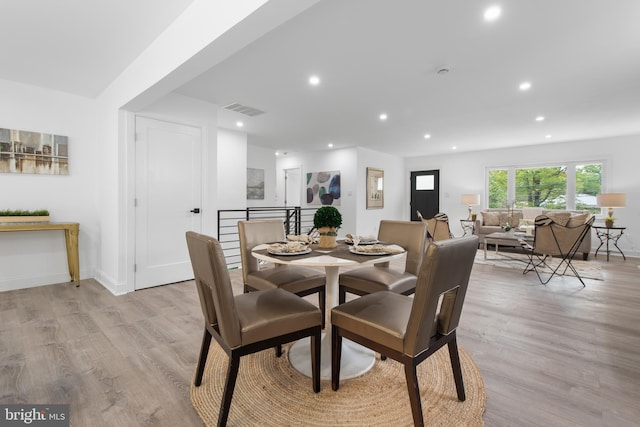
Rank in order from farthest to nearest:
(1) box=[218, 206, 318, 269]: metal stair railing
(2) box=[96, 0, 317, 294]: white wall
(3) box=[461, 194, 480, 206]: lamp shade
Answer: (3) box=[461, 194, 480, 206]: lamp shade < (1) box=[218, 206, 318, 269]: metal stair railing < (2) box=[96, 0, 317, 294]: white wall

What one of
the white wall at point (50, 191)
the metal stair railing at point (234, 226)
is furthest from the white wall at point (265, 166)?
the white wall at point (50, 191)

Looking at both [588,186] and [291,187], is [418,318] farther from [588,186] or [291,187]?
[291,187]

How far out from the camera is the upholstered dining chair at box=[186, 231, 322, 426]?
1.41 m

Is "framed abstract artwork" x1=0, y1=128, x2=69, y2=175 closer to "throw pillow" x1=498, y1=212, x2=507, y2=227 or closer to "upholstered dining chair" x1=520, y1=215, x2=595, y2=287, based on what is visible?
"upholstered dining chair" x1=520, y1=215, x2=595, y2=287

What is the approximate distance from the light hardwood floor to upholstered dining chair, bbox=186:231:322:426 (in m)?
0.33

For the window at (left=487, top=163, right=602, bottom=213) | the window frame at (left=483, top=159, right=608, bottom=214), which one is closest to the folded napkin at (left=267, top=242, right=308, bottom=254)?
the window at (left=487, top=163, right=602, bottom=213)

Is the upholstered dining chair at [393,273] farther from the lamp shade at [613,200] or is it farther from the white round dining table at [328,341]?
the lamp shade at [613,200]

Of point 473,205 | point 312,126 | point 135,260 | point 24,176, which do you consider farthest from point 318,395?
point 473,205

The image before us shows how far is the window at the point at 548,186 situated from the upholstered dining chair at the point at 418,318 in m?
7.34

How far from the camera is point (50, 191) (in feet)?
12.5

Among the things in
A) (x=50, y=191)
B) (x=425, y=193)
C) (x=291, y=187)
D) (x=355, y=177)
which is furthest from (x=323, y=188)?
(x=50, y=191)

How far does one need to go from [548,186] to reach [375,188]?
404 cm

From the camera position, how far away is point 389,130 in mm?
5953

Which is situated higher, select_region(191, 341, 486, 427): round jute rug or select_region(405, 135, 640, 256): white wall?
select_region(405, 135, 640, 256): white wall
